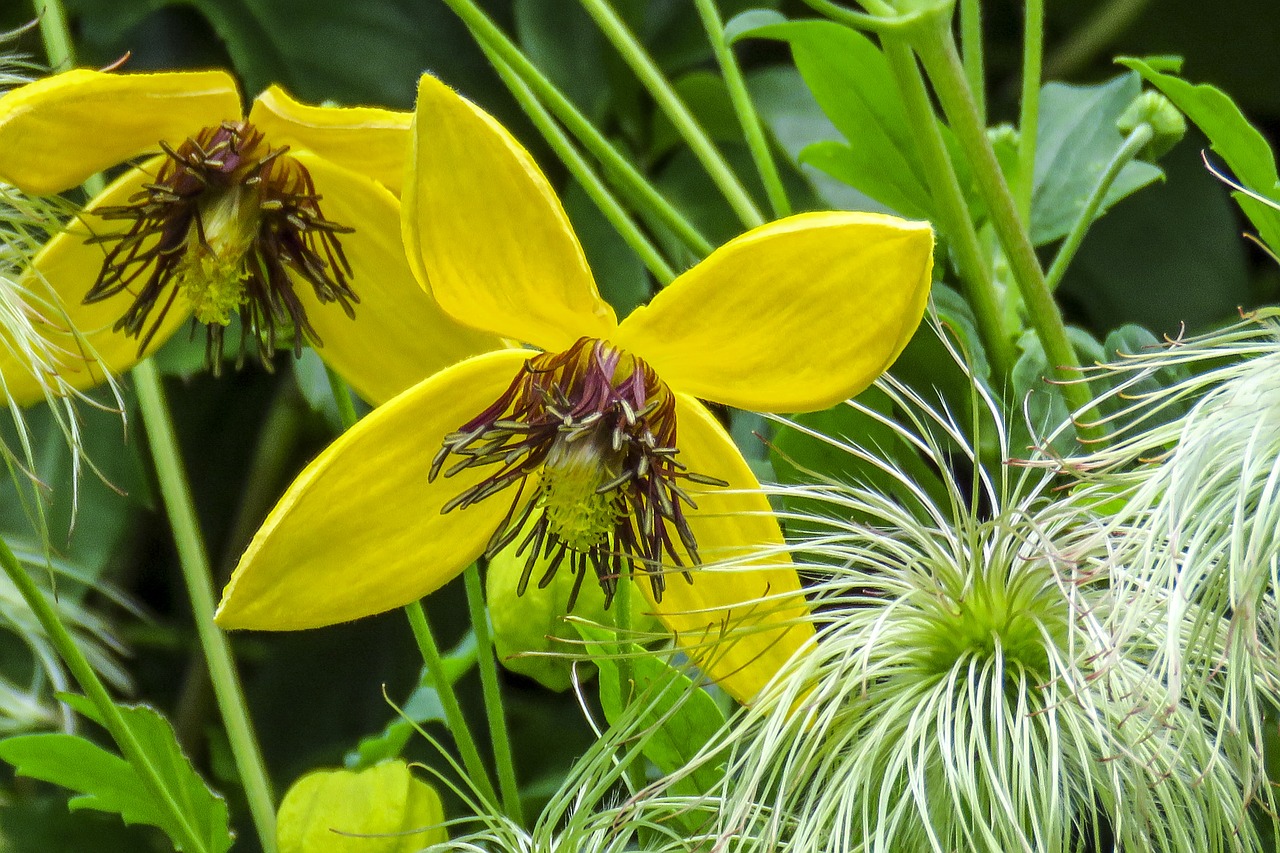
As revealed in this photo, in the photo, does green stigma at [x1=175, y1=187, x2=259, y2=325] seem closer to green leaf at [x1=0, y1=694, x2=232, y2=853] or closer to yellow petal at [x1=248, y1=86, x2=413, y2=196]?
yellow petal at [x1=248, y1=86, x2=413, y2=196]

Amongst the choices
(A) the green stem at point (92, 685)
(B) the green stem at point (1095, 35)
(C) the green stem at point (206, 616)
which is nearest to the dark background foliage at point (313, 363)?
(B) the green stem at point (1095, 35)

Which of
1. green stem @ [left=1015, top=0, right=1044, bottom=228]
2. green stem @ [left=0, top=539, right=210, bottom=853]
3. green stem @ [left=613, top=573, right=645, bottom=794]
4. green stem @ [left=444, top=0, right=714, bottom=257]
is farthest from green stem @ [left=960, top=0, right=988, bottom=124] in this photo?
green stem @ [left=0, top=539, right=210, bottom=853]

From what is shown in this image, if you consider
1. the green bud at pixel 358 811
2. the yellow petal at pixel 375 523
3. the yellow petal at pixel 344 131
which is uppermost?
the yellow petal at pixel 344 131

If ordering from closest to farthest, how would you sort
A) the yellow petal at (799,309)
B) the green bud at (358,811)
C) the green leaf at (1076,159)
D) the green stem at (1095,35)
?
the yellow petal at (799,309) < the green bud at (358,811) < the green leaf at (1076,159) < the green stem at (1095,35)

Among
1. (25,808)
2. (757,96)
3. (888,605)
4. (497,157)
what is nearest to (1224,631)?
(888,605)

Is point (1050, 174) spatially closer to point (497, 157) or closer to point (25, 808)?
point (497, 157)

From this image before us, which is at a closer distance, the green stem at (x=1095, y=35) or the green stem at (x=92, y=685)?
the green stem at (x=92, y=685)

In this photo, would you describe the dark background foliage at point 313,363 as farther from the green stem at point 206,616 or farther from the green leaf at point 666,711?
the green leaf at point 666,711
